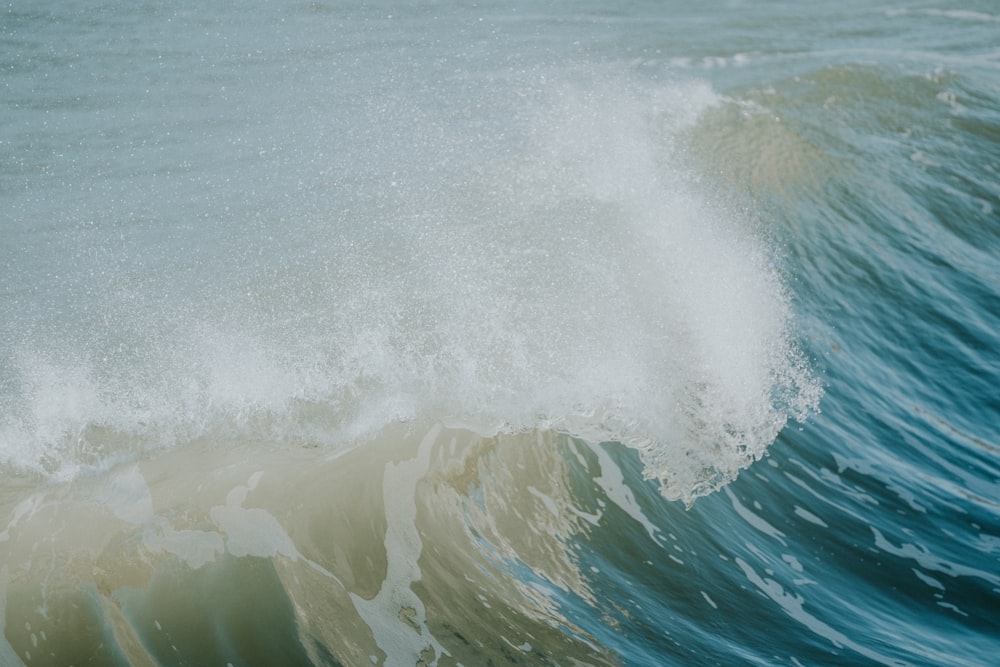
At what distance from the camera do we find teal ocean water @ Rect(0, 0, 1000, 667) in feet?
14.3

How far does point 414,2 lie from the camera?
9.58 metres

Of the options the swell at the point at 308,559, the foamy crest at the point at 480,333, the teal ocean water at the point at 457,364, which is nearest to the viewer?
the swell at the point at 308,559

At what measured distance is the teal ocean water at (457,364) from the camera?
437 cm

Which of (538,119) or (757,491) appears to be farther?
(538,119)

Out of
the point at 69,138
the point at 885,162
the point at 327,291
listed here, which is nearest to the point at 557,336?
the point at 327,291

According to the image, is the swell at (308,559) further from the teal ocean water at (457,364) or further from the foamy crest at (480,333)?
the foamy crest at (480,333)

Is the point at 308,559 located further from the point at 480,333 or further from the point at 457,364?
the point at 480,333

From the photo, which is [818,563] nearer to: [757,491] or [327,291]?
[757,491]

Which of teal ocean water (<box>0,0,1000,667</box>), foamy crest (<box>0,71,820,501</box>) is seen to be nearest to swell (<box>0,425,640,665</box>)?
teal ocean water (<box>0,0,1000,667</box>)

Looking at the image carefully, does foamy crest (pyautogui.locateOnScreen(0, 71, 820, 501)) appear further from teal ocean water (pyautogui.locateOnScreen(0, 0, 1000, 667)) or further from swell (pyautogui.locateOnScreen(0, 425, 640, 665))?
swell (pyautogui.locateOnScreen(0, 425, 640, 665))

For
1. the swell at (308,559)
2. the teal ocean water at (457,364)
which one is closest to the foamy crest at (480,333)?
the teal ocean water at (457,364)

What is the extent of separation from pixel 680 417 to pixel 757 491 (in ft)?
2.35

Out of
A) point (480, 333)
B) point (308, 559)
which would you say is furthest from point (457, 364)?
point (308, 559)

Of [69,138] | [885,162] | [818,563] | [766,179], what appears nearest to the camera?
[818,563]
